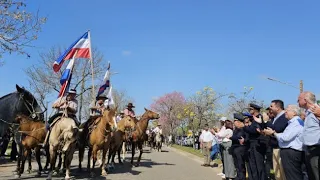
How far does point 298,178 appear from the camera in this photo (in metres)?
6.72

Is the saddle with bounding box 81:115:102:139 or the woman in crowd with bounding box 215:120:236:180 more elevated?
the saddle with bounding box 81:115:102:139

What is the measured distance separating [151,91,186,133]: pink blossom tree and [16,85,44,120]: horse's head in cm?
6455

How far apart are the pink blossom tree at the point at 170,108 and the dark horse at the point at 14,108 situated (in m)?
64.7

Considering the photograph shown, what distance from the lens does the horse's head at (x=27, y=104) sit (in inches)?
460

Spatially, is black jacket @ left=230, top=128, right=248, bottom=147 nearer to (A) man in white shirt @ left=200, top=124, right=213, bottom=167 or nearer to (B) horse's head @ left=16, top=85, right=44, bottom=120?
(B) horse's head @ left=16, top=85, right=44, bottom=120

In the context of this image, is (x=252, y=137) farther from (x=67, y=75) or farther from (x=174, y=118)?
(x=174, y=118)

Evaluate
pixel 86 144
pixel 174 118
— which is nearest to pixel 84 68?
pixel 86 144

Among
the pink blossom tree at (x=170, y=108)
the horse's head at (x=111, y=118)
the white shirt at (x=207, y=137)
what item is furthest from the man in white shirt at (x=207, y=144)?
the pink blossom tree at (x=170, y=108)

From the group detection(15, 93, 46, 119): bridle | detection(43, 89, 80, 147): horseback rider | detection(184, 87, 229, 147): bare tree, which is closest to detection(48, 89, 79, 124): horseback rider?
detection(43, 89, 80, 147): horseback rider

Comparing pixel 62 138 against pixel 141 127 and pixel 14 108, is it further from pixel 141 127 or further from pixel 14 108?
pixel 141 127

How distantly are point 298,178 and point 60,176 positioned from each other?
8.34 meters

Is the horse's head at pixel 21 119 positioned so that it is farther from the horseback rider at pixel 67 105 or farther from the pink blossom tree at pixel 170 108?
the pink blossom tree at pixel 170 108

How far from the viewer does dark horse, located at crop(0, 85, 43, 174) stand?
11.4 m

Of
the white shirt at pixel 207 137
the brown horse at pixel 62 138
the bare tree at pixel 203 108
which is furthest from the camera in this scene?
the bare tree at pixel 203 108
